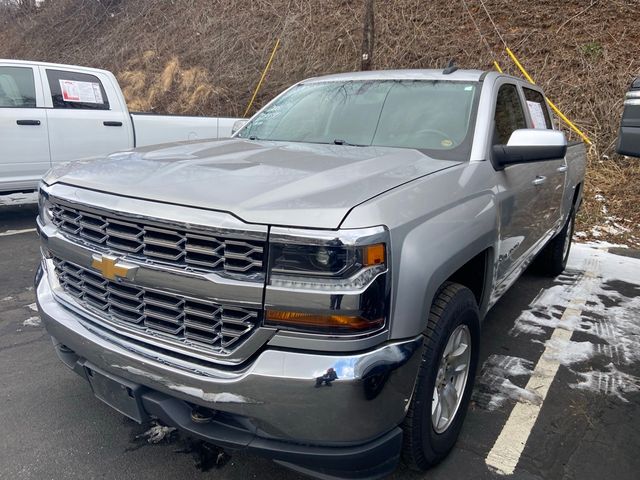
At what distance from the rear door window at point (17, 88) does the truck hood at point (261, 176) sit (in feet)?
14.2

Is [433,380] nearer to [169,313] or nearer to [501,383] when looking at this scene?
[169,313]

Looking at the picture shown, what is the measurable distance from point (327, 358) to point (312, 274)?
29 cm

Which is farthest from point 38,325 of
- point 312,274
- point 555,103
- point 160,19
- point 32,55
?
→ point 32,55

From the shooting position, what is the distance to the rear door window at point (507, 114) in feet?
10.4

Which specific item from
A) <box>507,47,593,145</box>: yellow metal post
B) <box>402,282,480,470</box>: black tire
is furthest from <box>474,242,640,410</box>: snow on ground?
<box>507,47,593,145</box>: yellow metal post

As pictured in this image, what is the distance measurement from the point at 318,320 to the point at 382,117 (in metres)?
1.83

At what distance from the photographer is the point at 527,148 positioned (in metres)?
2.67

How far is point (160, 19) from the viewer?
19.1 m

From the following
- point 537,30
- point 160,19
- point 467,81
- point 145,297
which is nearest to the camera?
point 145,297

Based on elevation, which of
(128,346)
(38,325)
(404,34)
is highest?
(404,34)

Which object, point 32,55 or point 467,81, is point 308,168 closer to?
point 467,81

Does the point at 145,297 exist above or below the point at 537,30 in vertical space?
below

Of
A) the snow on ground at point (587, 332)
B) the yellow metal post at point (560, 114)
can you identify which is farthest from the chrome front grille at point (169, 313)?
the yellow metal post at point (560, 114)

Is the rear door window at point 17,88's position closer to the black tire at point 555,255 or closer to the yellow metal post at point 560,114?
the black tire at point 555,255
